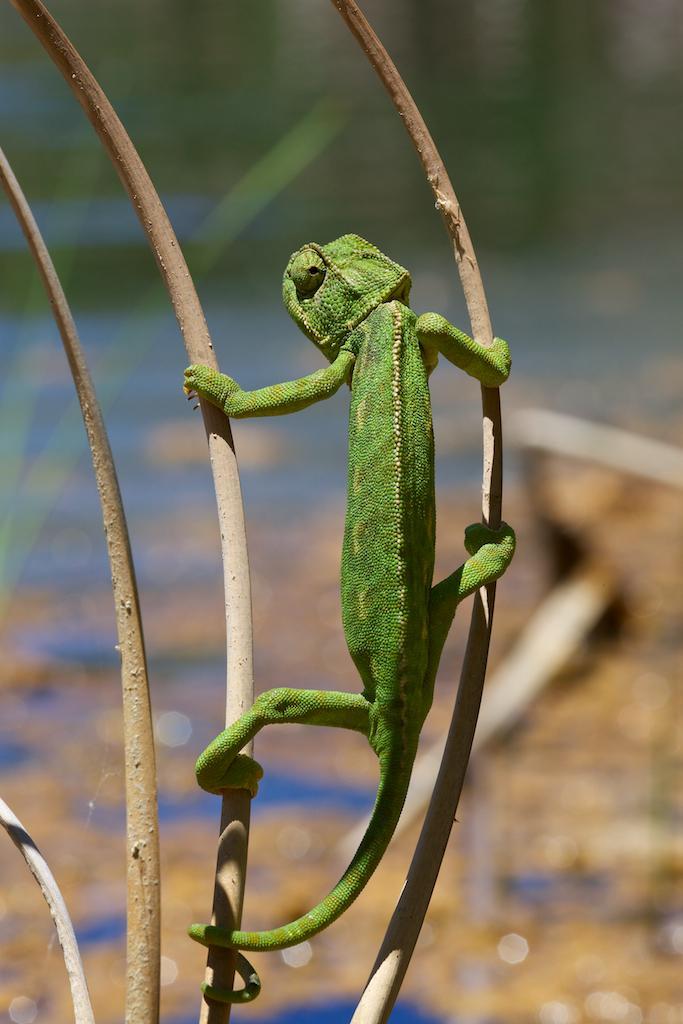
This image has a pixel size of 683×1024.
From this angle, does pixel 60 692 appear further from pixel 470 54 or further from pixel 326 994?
pixel 470 54

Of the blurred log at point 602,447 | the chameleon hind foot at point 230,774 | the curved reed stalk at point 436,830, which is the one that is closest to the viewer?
the curved reed stalk at point 436,830

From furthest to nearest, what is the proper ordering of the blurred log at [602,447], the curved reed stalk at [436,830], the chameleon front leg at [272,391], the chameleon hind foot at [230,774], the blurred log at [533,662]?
the blurred log at [602,447]
the blurred log at [533,662]
the chameleon front leg at [272,391]
the chameleon hind foot at [230,774]
the curved reed stalk at [436,830]

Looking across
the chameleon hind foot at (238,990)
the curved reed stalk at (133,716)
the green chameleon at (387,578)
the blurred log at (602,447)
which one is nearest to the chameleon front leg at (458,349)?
the green chameleon at (387,578)

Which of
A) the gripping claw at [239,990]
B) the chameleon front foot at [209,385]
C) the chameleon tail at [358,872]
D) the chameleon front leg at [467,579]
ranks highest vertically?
the chameleon front foot at [209,385]

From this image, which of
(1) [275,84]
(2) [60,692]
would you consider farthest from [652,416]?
Answer: (1) [275,84]

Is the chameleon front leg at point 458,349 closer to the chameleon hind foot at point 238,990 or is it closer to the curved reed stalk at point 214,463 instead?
the curved reed stalk at point 214,463

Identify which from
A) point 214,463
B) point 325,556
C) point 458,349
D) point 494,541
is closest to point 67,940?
point 214,463

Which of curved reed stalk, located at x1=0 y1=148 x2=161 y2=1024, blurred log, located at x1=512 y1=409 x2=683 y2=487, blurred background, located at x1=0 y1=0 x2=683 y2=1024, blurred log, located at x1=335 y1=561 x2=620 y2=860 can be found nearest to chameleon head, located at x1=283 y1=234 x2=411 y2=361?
blurred background, located at x1=0 y1=0 x2=683 y2=1024
